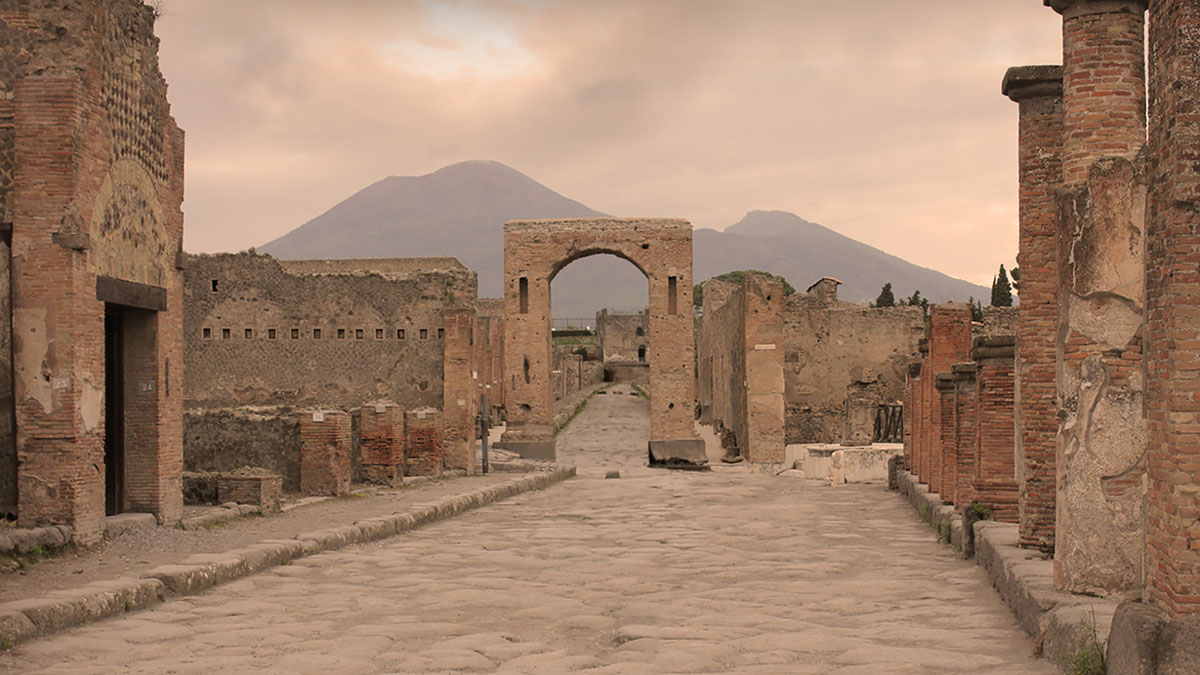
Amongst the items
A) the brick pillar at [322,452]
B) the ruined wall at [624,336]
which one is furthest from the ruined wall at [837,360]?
the ruined wall at [624,336]

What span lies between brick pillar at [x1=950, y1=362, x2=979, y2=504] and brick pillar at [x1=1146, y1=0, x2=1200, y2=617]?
16.3 ft

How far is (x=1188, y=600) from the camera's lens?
3822 mm

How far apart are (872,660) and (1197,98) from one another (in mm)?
2564

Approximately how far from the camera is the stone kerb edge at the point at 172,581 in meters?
5.56

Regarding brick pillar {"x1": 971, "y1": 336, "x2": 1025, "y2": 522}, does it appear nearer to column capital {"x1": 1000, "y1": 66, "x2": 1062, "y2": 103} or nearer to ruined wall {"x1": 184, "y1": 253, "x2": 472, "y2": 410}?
column capital {"x1": 1000, "y1": 66, "x2": 1062, "y2": 103}

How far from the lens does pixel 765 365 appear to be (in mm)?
21469

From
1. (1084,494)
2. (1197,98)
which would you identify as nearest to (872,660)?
(1084,494)

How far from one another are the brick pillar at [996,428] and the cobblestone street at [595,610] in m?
0.56

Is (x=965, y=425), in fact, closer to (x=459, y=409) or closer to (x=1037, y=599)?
(x=1037, y=599)

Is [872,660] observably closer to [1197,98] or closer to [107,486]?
[1197,98]

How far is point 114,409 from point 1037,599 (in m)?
7.71

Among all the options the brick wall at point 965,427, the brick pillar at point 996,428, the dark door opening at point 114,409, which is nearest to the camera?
the brick pillar at point 996,428

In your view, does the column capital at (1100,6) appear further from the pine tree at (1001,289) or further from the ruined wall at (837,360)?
the pine tree at (1001,289)

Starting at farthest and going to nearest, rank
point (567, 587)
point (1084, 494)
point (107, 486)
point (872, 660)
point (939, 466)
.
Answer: point (939, 466)
point (107, 486)
point (567, 587)
point (1084, 494)
point (872, 660)
